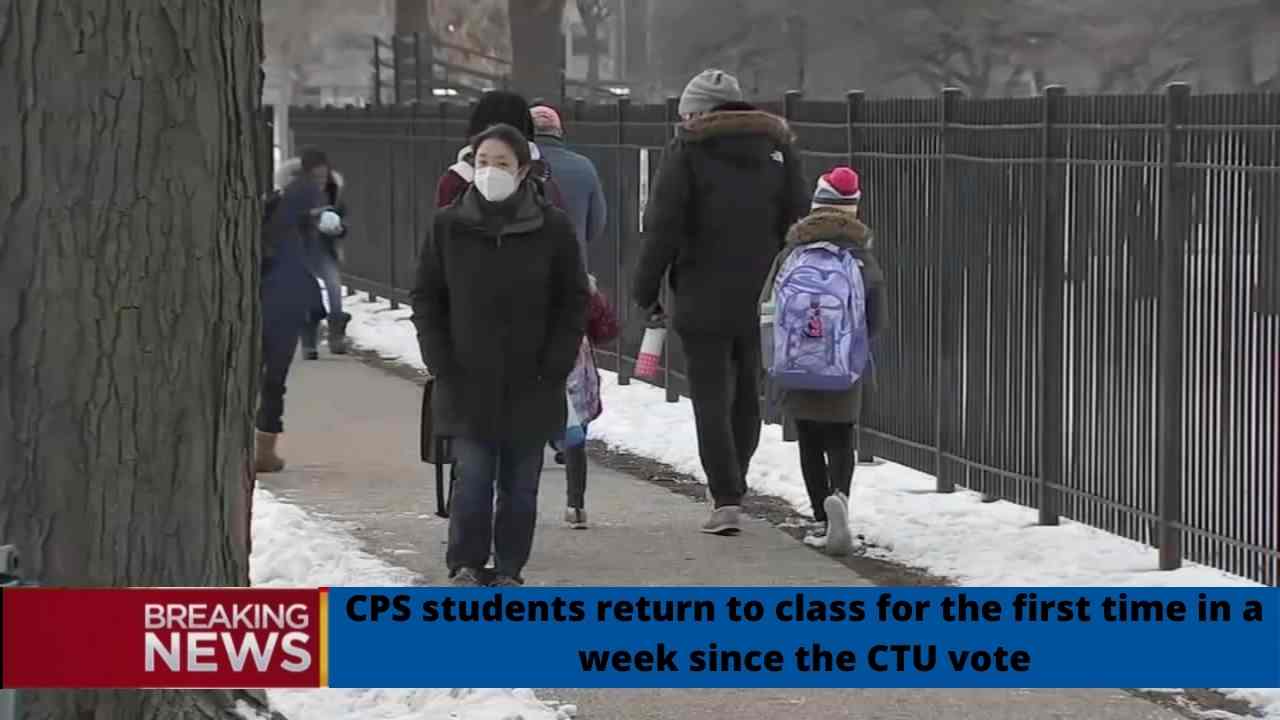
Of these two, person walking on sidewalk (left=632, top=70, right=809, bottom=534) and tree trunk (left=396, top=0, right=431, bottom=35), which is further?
tree trunk (left=396, top=0, right=431, bottom=35)

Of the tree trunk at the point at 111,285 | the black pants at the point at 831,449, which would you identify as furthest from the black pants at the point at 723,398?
the tree trunk at the point at 111,285

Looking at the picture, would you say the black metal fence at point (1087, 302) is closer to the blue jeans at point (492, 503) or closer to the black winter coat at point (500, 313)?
the black winter coat at point (500, 313)

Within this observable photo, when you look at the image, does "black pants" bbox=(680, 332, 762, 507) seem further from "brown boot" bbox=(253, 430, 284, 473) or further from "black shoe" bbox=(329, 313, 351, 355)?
"black shoe" bbox=(329, 313, 351, 355)

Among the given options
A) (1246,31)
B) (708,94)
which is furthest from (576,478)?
(1246,31)

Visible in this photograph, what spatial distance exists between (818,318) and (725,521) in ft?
3.70

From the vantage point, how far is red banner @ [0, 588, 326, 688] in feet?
17.7

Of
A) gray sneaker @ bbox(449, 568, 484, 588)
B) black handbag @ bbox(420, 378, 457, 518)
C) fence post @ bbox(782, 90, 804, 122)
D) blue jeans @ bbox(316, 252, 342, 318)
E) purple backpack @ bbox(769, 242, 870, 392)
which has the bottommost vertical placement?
gray sneaker @ bbox(449, 568, 484, 588)

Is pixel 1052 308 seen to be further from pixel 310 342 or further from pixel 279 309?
pixel 310 342

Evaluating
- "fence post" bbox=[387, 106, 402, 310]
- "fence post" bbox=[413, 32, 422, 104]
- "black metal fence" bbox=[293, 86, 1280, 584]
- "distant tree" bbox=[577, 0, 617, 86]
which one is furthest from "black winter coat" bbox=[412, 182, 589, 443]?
"distant tree" bbox=[577, 0, 617, 86]

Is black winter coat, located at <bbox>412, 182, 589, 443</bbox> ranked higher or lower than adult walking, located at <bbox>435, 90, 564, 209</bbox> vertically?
lower

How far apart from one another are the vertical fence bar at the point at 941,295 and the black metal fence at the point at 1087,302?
1 cm

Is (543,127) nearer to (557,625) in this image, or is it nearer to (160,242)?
(160,242)

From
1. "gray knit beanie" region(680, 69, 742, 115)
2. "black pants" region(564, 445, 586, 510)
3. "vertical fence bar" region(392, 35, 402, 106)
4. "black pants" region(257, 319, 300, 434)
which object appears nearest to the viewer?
"gray knit beanie" region(680, 69, 742, 115)

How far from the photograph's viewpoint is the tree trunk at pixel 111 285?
630cm
